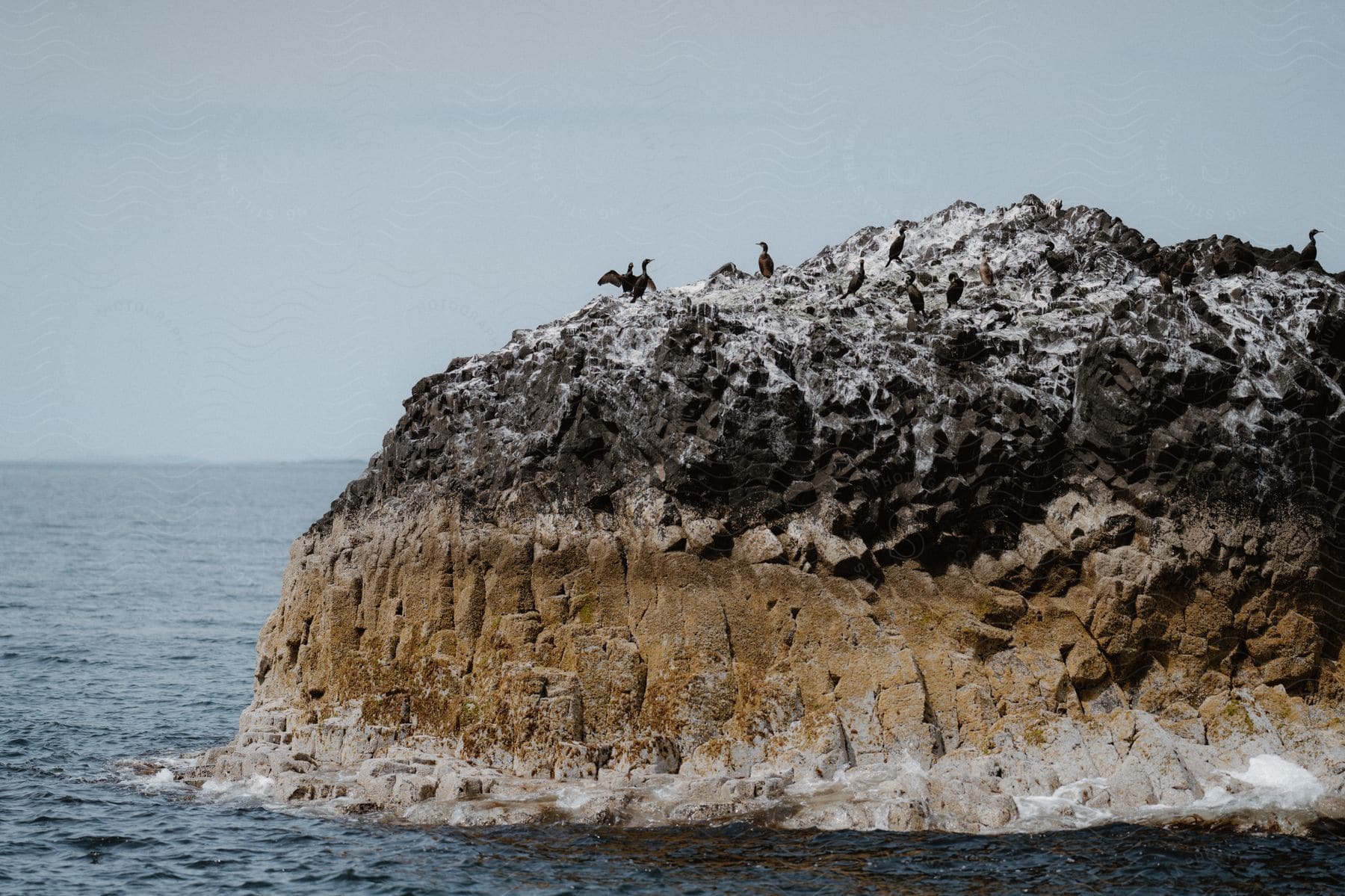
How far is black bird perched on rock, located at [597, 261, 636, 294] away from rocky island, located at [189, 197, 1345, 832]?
209 centimetres

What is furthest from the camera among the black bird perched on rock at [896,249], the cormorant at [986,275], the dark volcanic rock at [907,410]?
the black bird perched on rock at [896,249]

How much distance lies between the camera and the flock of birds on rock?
3656cm

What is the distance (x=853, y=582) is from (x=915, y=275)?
35.1ft

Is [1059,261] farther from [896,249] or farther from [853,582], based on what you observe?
[853,582]

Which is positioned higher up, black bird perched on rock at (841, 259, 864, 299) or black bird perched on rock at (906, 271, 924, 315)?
black bird perched on rock at (841, 259, 864, 299)

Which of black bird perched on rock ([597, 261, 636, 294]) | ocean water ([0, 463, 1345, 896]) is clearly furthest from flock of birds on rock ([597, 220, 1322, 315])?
ocean water ([0, 463, 1345, 896])

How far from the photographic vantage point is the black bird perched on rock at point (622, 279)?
38.3m

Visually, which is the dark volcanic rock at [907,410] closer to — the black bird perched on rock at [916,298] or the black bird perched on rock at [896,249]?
the black bird perched on rock at [916,298]

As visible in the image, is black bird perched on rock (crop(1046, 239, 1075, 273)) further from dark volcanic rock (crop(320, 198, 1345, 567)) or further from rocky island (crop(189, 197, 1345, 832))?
rocky island (crop(189, 197, 1345, 832))

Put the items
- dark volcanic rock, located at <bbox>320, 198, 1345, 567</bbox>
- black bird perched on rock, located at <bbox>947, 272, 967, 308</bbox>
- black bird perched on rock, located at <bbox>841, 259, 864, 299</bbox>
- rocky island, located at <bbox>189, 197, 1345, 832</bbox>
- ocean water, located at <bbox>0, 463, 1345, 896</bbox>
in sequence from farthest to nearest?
black bird perched on rock, located at <bbox>841, 259, 864, 299</bbox> → black bird perched on rock, located at <bbox>947, 272, 967, 308</bbox> → dark volcanic rock, located at <bbox>320, 198, 1345, 567</bbox> → rocky island, located at <bbox>189, 197, 1345, 832</bbox> → ocean water, located at <bbox>0, 463, 1345, 896</bbox>

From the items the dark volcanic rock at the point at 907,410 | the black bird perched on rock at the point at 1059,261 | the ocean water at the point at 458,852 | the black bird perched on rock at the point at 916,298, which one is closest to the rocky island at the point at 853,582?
the dark volcanic rock at the point at 907,410

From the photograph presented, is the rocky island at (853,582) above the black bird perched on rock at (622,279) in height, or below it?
below

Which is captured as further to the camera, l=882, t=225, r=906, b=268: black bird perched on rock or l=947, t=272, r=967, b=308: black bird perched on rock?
l=882, t=225, r=906, b=268: black bird perched on rock

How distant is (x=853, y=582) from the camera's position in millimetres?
31781
